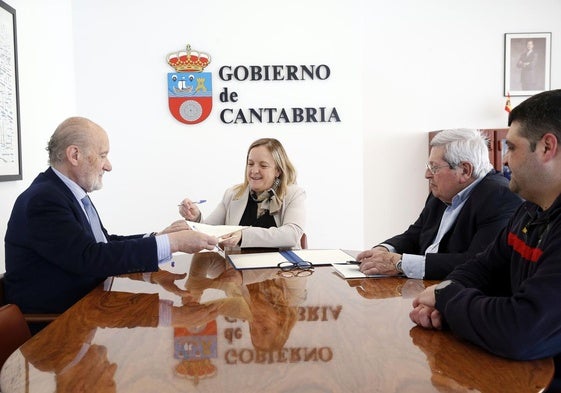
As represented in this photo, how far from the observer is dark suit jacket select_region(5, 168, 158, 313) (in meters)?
2.23

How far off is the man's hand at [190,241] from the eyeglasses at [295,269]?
335 millimetres

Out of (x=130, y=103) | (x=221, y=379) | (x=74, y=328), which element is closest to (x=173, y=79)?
(x=130, y=103)

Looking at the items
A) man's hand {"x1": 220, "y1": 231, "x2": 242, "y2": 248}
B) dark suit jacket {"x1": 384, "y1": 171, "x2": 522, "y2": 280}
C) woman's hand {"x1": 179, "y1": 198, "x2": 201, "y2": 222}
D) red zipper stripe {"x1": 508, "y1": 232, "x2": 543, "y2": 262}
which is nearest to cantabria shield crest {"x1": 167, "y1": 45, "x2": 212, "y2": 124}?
woman's hand {"x1": 179, "y1": 198, "x2": 201, "y2": 222}

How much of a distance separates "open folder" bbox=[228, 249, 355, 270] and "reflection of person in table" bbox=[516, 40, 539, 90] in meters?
4.05

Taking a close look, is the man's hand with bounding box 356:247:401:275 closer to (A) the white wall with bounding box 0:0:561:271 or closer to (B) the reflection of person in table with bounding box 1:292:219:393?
(B) the reflection of person in table with bounding box 1:292:219:393

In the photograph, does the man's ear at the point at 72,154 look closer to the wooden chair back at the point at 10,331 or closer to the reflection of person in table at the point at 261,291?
the reflection of person in table at the point at 261,291

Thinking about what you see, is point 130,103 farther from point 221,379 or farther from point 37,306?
point 221,379

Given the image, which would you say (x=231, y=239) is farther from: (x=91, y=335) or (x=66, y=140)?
(x=91, y=335)

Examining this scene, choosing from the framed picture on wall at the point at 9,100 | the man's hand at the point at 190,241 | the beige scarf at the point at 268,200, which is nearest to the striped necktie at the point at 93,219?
the man's hand at the point at 190,241

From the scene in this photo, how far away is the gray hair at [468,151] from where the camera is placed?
2.52 meters

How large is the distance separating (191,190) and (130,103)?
3.34 ft

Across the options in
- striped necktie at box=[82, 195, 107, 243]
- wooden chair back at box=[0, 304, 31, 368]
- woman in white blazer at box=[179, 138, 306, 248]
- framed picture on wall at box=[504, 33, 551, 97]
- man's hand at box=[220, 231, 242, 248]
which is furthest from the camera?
framed picture on wall at box=[504, 33, 551, 97]

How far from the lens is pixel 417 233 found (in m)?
3.04

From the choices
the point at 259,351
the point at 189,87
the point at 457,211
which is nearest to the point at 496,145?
the point at 189,87
